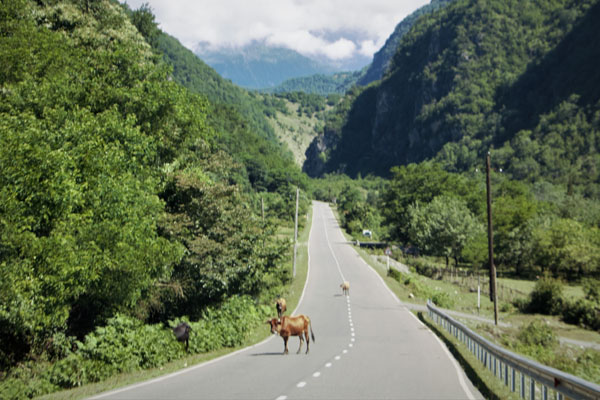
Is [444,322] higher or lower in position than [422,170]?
lower

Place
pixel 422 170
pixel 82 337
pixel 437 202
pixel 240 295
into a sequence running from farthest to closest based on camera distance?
pixel 422 170, pixel 437 202, pixel 240 295, pixel 82 337

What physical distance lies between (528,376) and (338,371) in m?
4.24

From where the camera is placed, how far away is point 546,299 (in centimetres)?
3738

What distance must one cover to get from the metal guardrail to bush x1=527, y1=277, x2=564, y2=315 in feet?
80.9

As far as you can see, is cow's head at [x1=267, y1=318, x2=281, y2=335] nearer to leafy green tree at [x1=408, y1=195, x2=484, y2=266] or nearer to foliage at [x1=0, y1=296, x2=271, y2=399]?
foliage at [x1=0, y1=296, x2=271, y2=399]

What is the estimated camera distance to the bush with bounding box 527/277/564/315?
36.6 metres

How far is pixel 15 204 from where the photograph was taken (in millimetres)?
13281

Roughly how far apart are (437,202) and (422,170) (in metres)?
24.0

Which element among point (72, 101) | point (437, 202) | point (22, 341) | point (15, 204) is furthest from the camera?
point (437, 202)

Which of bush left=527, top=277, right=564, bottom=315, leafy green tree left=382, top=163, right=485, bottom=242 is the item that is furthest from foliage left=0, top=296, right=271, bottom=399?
leafy green tree left=382, top=163, right=485, bottom=242

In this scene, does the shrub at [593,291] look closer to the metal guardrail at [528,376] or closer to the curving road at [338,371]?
the curving road at [338,371]

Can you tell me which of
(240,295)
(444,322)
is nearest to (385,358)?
(444,322)

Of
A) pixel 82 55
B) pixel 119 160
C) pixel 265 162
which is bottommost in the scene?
pixel 119 160

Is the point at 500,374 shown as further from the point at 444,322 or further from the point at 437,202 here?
the point at 437,202
